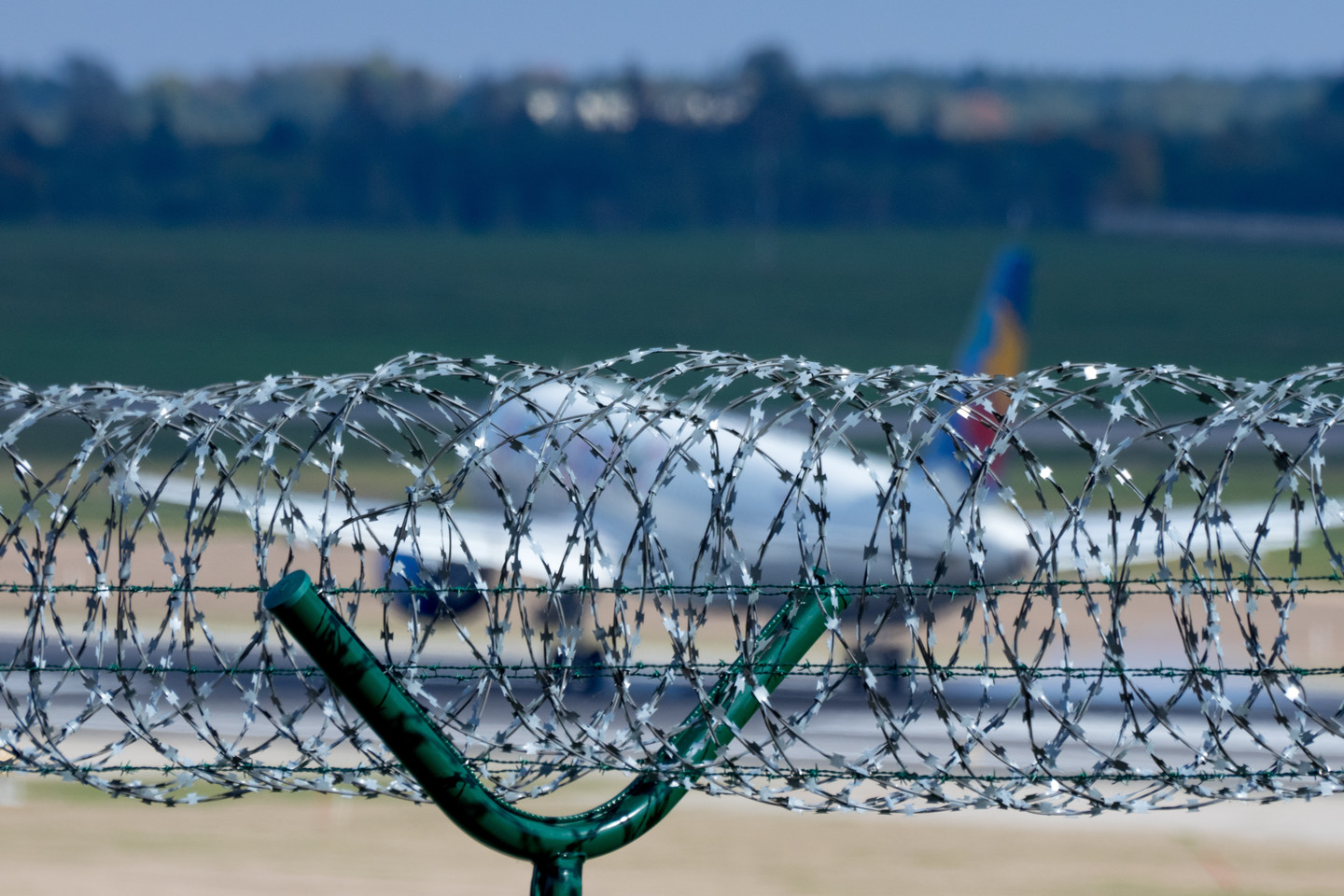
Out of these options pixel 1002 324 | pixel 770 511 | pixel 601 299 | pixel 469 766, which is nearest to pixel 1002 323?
pixel 1002 324

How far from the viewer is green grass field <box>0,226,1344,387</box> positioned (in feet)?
242

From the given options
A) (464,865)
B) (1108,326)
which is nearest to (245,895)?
(464,865)

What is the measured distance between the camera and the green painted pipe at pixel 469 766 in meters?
7.55

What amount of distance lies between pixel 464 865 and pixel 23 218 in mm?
115872

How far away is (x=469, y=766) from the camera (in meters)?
8.38

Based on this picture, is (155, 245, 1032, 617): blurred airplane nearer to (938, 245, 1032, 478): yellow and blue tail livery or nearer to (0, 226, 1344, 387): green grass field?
(938, 245, 1032, 478): yellow and blue tail livery

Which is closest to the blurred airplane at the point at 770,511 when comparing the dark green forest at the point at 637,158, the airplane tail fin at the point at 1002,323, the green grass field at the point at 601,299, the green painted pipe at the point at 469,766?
the airplane tail fin at the point at 1002,323

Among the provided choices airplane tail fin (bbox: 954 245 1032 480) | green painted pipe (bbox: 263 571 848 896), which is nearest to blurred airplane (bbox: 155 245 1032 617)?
airplane tail fin (bbox: 954 245 1032 480)

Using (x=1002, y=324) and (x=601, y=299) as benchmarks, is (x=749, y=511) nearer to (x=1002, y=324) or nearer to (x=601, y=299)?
(x=1002, y=324)

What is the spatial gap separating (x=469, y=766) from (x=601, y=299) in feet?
294

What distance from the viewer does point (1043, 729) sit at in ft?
53.9

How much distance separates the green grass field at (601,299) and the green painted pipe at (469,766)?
5161 cm

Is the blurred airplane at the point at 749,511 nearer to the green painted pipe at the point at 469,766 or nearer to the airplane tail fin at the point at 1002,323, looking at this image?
the airplane tail fin at the point at 1002,323

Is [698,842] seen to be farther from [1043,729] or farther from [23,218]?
[23,218]
